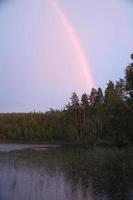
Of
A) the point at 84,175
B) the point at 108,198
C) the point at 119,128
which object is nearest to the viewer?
the point at 108,198

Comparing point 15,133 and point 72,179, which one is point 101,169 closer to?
point 72,179

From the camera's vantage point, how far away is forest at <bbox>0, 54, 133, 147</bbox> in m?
65.4

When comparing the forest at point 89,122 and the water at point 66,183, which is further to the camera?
the forest at point 89,122

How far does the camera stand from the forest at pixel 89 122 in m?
65.4

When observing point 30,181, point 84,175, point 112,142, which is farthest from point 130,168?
point 112,142

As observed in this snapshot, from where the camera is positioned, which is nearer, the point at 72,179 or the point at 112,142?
the point at 72,179

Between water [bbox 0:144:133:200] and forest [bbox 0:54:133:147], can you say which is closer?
water [bbox 0:144:133:200]

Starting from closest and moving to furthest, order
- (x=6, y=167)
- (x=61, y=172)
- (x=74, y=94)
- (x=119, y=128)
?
1. (x=61, y=172)
2. (x=6, y=167)
3. (x=119, y=128)
4. (x=74, y=94)

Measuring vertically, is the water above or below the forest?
below

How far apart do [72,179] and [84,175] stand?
197 centimetres

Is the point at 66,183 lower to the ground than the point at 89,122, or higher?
lower

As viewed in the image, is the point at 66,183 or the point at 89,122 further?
the point at 89,122

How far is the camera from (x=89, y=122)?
10762cm

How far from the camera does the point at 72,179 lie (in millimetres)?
28484
